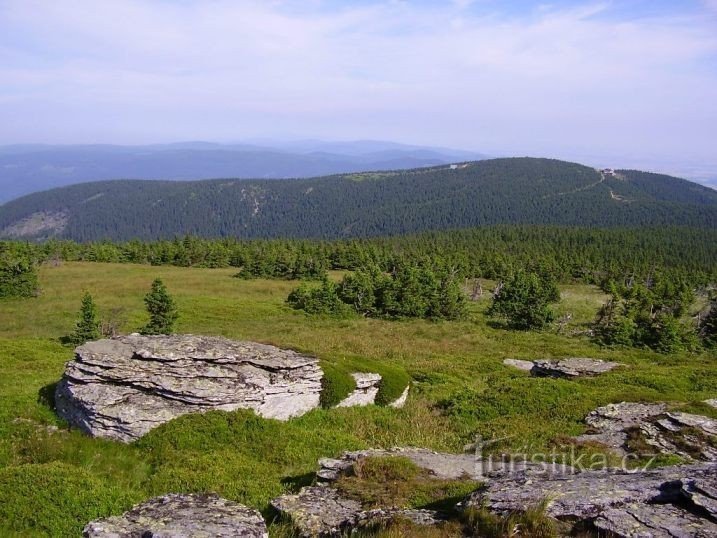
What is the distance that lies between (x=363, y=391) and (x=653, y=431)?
30.5 feet

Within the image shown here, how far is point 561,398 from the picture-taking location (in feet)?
63.8

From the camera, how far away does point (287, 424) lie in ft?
50.5

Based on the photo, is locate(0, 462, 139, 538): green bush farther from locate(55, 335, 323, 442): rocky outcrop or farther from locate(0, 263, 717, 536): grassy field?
locate(55, 335, 323, 442): rocky outcrop

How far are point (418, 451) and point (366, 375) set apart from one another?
248 inches

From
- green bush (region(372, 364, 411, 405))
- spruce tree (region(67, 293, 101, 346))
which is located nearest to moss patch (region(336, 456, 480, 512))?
green bush (region(372, 364, 411, 405))

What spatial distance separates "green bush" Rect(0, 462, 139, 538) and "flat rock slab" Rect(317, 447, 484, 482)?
13.3 feet

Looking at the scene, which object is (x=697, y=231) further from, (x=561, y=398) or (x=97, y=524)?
(x=97, y=524)

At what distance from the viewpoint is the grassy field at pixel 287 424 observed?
10.6m

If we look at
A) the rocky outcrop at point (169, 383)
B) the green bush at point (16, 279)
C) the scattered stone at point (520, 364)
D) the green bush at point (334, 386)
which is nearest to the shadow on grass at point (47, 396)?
the rocky outcrop at point (169, 383)

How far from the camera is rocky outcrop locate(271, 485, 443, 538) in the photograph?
8312 mm

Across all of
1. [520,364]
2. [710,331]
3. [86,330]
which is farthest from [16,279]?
[710,331]

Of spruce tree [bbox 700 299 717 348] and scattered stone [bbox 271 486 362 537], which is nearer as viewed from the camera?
scattered stone [bbox 271 486 362 537]

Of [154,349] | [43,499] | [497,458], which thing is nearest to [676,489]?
[497,458]

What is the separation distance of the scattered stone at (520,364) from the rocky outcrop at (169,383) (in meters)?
16.4
